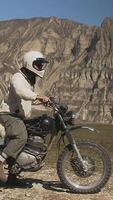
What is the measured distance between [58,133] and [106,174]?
129 cm

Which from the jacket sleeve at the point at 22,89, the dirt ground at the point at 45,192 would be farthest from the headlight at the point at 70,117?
the dirt ground at the point at 45,192

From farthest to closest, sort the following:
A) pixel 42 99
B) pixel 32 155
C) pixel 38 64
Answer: pixel 38 64, pixel 32 155, pixel 42 99

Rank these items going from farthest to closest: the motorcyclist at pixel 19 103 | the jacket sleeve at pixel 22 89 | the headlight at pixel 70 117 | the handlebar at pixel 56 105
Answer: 1. the headlight at pixel 70 117
2. the handlebar at pixel 56 105
3. the motorcyclist at pixel 19 103
4. the jacket sleeve at pixel 22 89

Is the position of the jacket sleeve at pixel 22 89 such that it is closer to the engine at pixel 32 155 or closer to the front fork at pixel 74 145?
the engine at pixel 32 155

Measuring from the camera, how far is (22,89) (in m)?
10.4

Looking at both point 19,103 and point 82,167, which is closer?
point 19,103

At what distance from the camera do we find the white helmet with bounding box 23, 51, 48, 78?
1069 cm

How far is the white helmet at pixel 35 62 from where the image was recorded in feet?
35.1

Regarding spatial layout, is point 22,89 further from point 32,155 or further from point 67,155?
point 67,155

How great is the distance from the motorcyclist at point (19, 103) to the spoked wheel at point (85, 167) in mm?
1017

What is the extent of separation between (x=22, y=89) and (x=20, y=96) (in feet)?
0.48

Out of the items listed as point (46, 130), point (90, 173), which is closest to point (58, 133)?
point (46, 130)

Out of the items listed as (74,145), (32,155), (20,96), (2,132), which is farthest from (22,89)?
(74,145)

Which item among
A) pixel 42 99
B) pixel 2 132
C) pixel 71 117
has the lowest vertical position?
pixel 2 132
